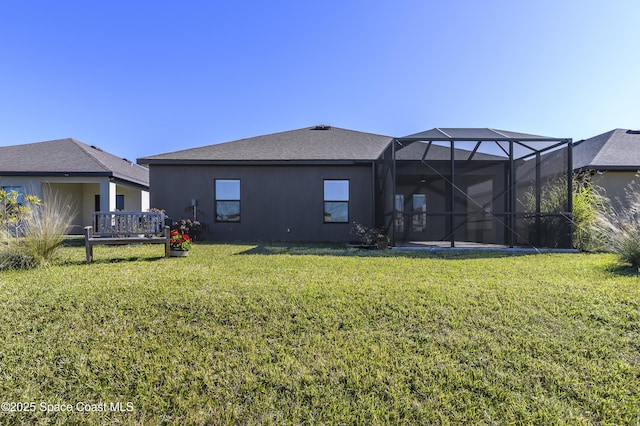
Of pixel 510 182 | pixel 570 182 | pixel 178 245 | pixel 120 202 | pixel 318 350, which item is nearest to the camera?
pixel 318 350

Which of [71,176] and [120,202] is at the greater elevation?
[71,176]

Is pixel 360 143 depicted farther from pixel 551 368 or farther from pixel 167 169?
pixel 551 368

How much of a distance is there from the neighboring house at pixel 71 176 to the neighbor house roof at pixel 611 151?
16694 mm

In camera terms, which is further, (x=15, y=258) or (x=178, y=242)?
(x=178, y=242)

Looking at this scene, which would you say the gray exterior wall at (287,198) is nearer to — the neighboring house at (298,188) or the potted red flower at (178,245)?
the neighboring house at (298,188)

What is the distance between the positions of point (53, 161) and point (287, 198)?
31.2 ft

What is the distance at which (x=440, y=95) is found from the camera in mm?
11297

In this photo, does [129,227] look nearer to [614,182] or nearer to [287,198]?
[287,198]

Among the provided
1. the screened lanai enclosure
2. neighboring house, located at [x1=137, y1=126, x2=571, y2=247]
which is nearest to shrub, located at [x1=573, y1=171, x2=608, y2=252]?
the screened lanai enclosure

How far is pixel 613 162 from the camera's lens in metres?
9.78

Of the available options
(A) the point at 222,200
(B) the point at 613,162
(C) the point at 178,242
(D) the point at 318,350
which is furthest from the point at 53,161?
(B) the point at 613,162

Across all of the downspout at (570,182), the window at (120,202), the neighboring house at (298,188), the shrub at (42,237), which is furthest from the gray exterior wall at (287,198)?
the window at (120,202)

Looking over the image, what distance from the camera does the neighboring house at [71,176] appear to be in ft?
35.2

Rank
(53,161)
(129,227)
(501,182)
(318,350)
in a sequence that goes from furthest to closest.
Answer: (53,161)
(501,182)
(129,227)
(318,350)
